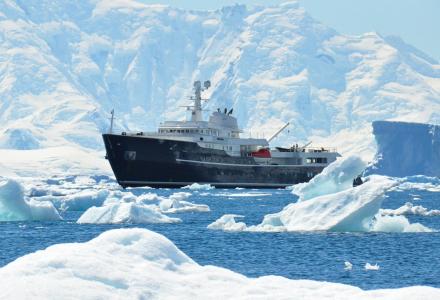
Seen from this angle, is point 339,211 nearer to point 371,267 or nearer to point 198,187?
point 371,267

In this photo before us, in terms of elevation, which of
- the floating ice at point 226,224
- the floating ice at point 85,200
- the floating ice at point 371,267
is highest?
the floating ice at point 85,200

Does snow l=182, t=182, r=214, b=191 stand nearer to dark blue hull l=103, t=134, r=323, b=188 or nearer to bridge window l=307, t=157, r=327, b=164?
dark blue hull l=103, t=134, r=323, b=188

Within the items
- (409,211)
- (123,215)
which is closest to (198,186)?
(409,211)

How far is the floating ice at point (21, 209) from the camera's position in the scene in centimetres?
5491

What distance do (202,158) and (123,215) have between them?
62.8 meters

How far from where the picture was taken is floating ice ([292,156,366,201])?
52406 millimetres

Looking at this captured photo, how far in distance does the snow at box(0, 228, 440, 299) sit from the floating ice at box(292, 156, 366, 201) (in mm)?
30400

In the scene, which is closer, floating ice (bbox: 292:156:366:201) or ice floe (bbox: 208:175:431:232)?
ice floe (bbox: 208:175:431:232)

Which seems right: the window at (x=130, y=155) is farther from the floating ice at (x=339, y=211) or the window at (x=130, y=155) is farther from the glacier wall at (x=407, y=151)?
the glacier wall at (x=407, y=151)

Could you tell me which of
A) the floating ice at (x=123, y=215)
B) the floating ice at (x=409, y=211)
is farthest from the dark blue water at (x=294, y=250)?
the floating ice at (x=409, y=211)

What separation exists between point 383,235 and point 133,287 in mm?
28943

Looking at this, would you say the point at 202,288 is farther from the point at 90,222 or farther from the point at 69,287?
the point at 90,222

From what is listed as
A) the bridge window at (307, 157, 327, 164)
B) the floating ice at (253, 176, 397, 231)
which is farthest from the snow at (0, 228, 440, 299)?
the bridge window at (307, 157, 327, 164)

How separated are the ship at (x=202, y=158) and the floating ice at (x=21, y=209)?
50637mm
